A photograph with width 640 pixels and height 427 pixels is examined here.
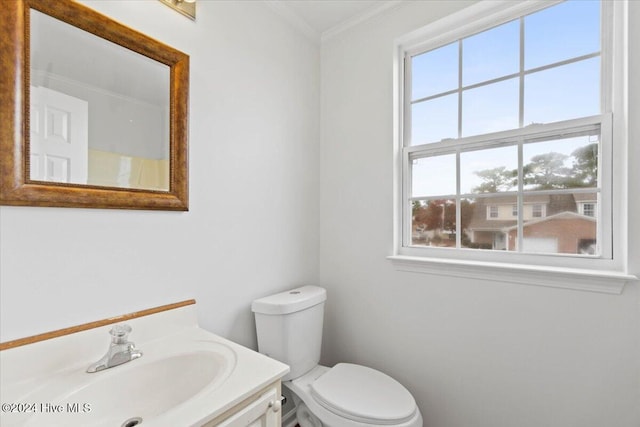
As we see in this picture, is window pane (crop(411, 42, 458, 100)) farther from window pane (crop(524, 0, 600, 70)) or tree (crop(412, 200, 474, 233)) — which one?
tree (crop(412, 200, 474, 233))

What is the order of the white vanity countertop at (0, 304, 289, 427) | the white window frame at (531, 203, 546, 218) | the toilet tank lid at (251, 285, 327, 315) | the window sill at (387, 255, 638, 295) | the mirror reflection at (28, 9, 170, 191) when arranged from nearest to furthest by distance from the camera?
the white vanity countertop at (0, 304, 289, 427)
the mirror reflection at (28, 9, 170, 191)
the window sill at (387, 255, 638, 295)
the white window frame at (531, 203, 546, 218)
the toilet tank lid at (251, 285, 327, 315)

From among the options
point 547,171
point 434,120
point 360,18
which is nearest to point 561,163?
point 547,171

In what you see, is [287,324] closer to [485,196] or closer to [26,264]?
[26,264]

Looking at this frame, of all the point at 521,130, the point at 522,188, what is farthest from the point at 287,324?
the point at 521,130

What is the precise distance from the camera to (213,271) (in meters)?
1.28

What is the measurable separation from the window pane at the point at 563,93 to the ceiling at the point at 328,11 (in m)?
0.84

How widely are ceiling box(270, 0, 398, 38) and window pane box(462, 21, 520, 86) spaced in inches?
19.0

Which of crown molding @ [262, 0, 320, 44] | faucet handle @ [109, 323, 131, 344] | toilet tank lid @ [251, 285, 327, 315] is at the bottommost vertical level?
toilet tank lid @ [251, 285, 327, 315]

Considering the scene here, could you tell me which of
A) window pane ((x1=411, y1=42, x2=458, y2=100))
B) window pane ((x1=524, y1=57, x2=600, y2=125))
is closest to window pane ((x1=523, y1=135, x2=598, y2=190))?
window pane ((x1=524, y1=57, x2=600, y2=125))

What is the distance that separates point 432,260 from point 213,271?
104 centimetres

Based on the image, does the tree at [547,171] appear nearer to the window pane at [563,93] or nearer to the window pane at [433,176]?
the window pane at [563,93]

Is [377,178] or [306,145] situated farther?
[306,145]

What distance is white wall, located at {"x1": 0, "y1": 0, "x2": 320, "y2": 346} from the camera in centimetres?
86

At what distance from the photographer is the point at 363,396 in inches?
48.3
